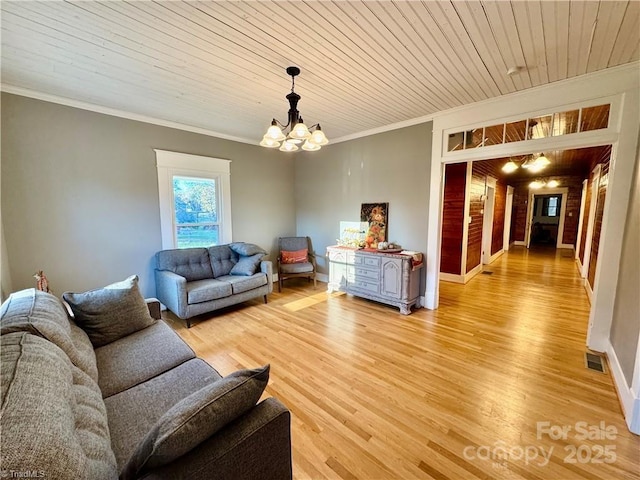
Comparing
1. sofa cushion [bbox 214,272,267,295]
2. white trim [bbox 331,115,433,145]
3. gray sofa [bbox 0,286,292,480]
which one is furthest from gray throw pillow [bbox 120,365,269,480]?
white trim [bbox 331,115,433,145]

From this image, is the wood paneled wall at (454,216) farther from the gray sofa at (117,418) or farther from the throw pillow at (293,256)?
the gray sofa at (117,418)

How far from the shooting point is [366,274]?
3930mm

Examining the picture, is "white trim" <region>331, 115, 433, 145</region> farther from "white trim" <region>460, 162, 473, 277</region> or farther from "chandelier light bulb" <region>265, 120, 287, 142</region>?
"chandelier light bulb" <region>265, 120, 287, 142</region>

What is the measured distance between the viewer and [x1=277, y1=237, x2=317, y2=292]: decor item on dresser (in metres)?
4.62

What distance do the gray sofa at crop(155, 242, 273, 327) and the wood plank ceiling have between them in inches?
77.4

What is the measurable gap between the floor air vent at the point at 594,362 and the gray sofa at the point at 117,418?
286 centimetres

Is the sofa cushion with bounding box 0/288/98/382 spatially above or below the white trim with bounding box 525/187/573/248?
below

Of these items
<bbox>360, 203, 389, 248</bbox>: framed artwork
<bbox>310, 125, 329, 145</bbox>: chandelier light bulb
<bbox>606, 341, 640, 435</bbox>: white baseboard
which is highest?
<bbox>310, 125, 329, 145</bbox>: chandelier light bulb

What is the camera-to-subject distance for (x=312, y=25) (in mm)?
1809

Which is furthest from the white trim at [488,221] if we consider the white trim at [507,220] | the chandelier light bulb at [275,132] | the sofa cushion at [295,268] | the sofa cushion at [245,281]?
the chandelier light bulb at [275,132]

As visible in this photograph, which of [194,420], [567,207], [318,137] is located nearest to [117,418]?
[194,420]

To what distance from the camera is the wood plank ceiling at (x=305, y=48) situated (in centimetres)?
168

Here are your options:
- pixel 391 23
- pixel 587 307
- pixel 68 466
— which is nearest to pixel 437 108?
pixel 391 23

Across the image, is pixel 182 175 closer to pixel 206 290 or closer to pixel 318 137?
pixel 206 290
